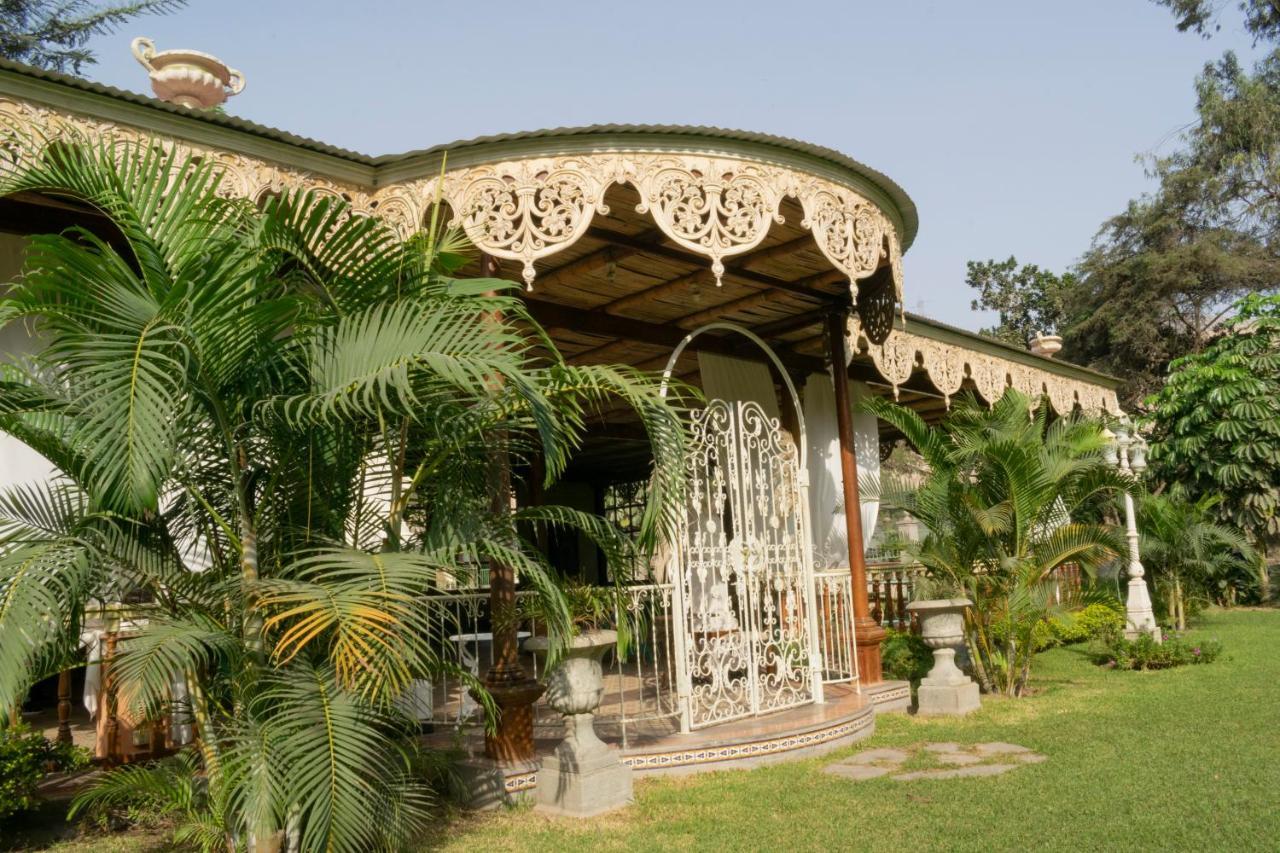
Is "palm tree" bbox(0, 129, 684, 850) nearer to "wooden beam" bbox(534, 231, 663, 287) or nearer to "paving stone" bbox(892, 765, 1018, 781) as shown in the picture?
"paving stone" bbox(892, 765, 1018, 781)

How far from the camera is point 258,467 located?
3654 millimetres

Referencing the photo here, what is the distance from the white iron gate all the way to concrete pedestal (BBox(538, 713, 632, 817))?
0.96 meters

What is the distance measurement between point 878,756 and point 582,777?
6.38 ft

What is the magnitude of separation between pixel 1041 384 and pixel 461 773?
890 centimetres

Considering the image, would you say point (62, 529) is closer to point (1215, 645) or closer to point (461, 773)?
point (461, 773)

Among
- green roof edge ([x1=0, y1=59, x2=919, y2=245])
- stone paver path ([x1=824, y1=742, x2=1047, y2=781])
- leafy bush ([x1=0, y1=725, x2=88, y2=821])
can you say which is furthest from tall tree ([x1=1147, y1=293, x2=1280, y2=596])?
leafy bush ([x1=0, y1=725, x2=88, y2=821])

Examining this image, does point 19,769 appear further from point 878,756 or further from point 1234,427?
point 1234,427

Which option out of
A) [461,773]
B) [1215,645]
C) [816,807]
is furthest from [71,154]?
[1215,645]

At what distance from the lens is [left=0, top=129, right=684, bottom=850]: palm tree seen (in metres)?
3.04

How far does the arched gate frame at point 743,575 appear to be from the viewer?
574 centimetres

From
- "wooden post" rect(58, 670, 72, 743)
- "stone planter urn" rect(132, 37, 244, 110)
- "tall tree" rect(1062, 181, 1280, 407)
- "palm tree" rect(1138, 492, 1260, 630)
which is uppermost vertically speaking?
"tall tree" rect(1062, 181, 1280, 407)

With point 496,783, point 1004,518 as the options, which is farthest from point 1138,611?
point 496,783

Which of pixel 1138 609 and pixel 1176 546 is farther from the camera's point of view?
pixel 1176 546

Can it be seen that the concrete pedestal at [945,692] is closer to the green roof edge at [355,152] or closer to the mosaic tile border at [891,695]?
the mosaic tile border at [891,695]
